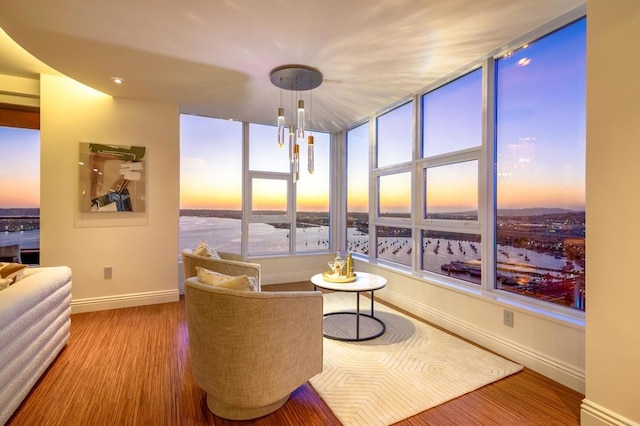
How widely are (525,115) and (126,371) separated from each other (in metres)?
3.95

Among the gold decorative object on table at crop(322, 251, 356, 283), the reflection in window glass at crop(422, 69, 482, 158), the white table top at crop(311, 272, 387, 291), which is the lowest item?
the white table top at crop(311, 272, 387, 291)

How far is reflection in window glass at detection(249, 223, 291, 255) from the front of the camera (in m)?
5.04

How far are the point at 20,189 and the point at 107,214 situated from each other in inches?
55.5

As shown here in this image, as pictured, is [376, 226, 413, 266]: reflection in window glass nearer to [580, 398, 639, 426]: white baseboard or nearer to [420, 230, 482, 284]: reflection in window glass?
[420, 230, 482, 284]: reflection in window glass

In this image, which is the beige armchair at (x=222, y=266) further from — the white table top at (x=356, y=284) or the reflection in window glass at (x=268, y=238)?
the reflection in window glass at (x=268, y=238)

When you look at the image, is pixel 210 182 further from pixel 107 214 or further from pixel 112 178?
pixel 107 214

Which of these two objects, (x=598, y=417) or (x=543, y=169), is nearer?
(x=598, y=417)

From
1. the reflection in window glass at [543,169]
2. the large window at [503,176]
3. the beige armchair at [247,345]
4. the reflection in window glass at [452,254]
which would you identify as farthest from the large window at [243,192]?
the beige armchair at [247,345]

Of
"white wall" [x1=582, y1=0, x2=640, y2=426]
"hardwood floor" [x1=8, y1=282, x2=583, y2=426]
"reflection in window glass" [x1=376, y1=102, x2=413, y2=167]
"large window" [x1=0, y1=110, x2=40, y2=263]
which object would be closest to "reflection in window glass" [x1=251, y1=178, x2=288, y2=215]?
"reflection in window glass" [x1=376, y1=102, x2=413, y2=167]

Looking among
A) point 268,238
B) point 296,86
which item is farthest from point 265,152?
point 296,86

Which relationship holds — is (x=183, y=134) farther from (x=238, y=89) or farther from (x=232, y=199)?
(x=238, y=89)

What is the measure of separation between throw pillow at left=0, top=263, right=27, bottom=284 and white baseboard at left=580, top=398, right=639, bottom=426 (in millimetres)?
3924

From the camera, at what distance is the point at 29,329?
6.63ft

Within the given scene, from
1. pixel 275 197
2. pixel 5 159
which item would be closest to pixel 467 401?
pixel 275 197
